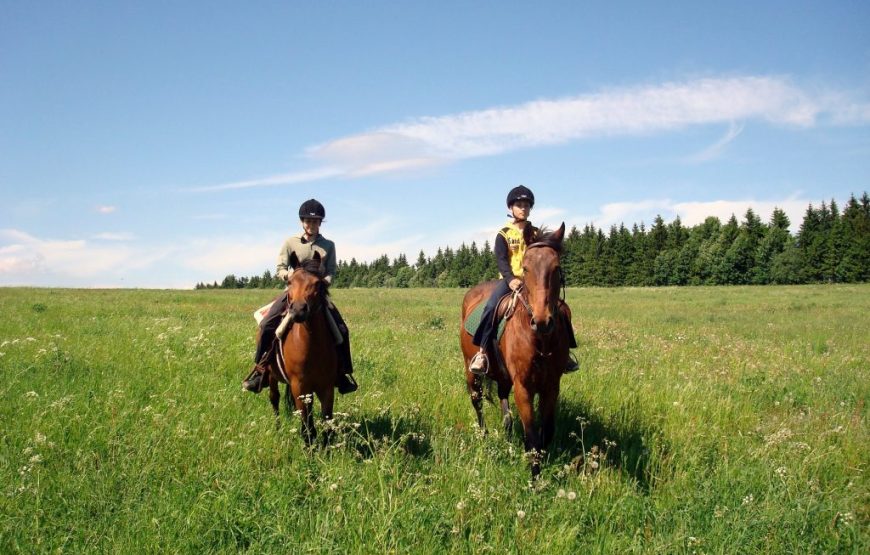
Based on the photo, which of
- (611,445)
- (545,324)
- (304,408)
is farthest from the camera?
(611,445)

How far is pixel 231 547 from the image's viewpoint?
4.10 metres

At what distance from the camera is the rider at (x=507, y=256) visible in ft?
24.2

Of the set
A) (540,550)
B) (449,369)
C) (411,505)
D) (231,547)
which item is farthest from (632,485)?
(449,369)

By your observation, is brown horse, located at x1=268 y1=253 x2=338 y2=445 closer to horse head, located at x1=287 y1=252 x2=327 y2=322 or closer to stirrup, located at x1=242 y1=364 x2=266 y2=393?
horse head, located at x1=287 y1=252 x2=327 y2=322

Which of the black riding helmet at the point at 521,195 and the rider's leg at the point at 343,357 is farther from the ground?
the black riding helmet at the point at 521,195

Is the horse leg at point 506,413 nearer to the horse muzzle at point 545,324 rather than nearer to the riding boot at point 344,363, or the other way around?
the horse muzzle at point 545,324

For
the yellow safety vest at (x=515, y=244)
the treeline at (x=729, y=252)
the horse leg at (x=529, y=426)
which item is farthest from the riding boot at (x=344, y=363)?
the treeline at (x=729, y=252)

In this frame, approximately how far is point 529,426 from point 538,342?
3.26 feet

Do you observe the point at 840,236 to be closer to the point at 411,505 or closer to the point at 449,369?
the point at 449,369

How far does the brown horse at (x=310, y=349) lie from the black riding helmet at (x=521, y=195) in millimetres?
2959

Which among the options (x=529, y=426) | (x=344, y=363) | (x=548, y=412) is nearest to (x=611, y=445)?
(x=548, y=412)

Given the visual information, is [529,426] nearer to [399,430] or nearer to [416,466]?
[416,466]

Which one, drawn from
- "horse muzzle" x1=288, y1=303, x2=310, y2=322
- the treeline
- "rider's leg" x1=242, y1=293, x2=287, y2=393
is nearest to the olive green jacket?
"rider's leg" x1=242, y1=293, x2=287, y2=393

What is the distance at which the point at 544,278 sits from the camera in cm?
563
